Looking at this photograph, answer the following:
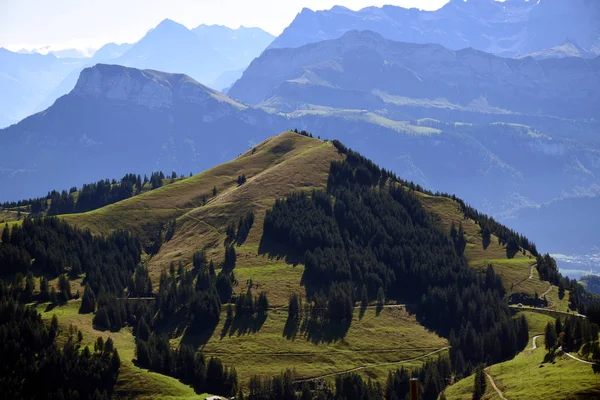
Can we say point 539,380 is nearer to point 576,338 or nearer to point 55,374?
point 576,338

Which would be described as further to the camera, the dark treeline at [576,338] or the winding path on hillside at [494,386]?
the dark treeline at [576,338]

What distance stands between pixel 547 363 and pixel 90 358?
10859 cm

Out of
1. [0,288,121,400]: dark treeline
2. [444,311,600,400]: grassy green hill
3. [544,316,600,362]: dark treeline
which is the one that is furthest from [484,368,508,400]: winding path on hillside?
[0,288,121,400]: dark treeline

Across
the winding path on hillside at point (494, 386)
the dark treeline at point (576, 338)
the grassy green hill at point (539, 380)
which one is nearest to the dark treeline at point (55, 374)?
the grassy green hill at point (539, 380)

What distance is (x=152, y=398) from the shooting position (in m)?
189

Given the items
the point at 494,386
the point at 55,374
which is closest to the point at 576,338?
the point at 494,386

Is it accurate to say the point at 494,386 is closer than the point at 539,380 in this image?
No

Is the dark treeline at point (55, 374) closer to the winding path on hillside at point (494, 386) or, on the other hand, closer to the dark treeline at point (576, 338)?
the winding path on hillside at point (494, 386)

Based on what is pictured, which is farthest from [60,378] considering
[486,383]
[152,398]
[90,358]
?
[486,383]

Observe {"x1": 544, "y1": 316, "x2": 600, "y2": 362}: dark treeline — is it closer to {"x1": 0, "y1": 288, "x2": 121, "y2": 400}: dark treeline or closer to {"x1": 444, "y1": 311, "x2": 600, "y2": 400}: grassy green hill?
{"x1": 444, "y1": 311, "x2": 600, "y2": 400}: grassy green hill

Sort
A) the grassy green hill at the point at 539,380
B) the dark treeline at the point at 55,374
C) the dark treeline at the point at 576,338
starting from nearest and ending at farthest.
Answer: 1. the grassy green hill at the point at 539,380
2. the dark treeline at the point at 576,338
3. the dark treeline at the point at 55,374

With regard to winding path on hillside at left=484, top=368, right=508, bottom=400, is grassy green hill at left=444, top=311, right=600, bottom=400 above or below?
above

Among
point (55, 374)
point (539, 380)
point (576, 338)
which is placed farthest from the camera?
point (55, 374)

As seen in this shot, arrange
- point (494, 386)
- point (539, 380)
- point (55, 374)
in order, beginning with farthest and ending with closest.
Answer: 1. point (55, 374)
2. point (494, 386)
3. point (539, 380)
